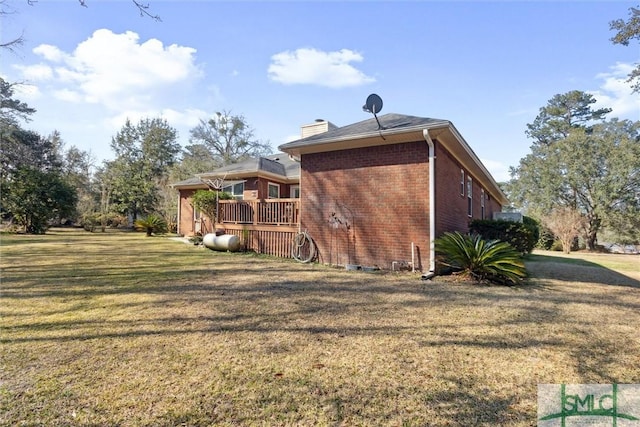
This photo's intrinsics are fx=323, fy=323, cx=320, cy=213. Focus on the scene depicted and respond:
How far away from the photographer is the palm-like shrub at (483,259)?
6625 mm

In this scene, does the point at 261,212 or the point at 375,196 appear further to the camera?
the point at 261,212

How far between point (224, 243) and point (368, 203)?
16.6 ft

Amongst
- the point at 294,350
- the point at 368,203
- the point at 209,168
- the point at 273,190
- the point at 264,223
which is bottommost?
the point at 294,350

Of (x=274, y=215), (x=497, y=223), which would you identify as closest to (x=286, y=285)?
(x=274, y=215)

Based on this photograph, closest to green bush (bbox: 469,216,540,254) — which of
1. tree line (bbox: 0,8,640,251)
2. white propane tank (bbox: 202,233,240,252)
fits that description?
white propane tank (bbox: 202,233,240,252)

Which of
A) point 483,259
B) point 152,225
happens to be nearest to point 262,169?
point 152,225

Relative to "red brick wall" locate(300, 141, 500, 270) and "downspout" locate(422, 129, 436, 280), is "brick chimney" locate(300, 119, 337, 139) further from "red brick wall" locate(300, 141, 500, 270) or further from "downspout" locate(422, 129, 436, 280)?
"downspout" locate(422, 129, 436, 280)

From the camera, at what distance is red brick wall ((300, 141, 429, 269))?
782 centimetres

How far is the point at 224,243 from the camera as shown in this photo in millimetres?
10617

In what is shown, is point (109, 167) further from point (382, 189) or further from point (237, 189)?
point (382, 189)

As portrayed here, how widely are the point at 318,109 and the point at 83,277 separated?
14055 mm

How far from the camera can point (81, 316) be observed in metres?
4.02

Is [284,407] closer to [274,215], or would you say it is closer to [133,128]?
[274,215]

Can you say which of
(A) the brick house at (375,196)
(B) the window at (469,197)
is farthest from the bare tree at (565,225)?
(A) the brick house at (375,196)
